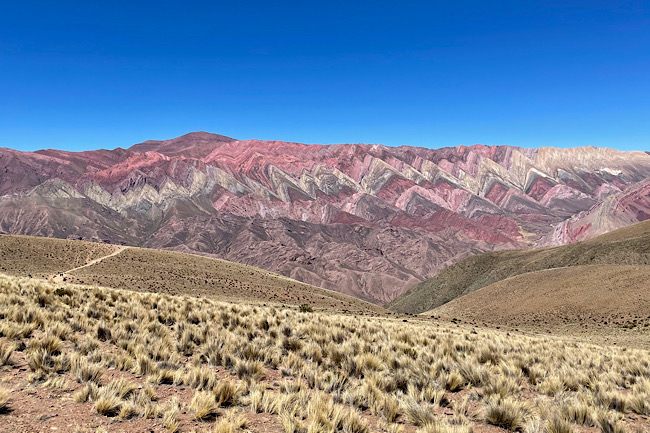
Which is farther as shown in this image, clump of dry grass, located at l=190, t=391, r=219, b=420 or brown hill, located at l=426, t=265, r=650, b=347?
brown hill, located at l=426, t=265, r=650, b=347

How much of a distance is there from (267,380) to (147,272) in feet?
169

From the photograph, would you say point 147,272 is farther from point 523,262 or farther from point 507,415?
point 523,262

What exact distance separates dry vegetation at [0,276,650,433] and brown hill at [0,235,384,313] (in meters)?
31.0

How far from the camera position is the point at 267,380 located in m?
8.17

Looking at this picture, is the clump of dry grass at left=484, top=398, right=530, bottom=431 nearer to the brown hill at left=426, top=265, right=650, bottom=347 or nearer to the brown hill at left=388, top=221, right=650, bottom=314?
the brown hill at left=426, top=265, right=650, bottom=347

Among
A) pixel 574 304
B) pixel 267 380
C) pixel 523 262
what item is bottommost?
pixel 574 304

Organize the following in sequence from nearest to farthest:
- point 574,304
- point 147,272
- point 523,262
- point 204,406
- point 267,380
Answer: point 204,406 → point 267,380 → point 574,304 → point 147,272 → point 523,262

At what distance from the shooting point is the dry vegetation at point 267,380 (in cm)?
585

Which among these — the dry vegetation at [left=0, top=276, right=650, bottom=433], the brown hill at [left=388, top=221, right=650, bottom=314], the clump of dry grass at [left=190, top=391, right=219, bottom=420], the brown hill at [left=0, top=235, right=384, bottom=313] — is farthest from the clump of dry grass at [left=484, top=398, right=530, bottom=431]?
the brown hill at [left=388, top=221, right=650, bottom=314]

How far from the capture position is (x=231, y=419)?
18.8 ft

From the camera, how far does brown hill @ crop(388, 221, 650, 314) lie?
234 feet

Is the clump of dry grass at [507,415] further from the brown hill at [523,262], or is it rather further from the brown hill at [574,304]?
the brown hill at [523,262]

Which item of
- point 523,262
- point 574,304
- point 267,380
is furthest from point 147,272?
point 523,262

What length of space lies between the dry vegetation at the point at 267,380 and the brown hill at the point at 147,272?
31.0 metres
